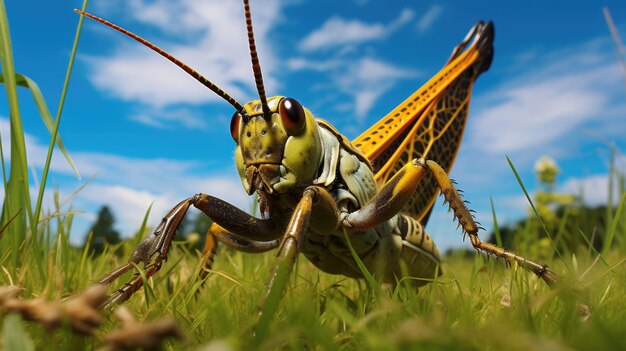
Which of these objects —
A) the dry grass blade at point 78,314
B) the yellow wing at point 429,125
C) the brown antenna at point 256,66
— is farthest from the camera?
the yellow wing at point 429,125

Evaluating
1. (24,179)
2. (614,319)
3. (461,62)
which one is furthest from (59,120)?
(461,62)

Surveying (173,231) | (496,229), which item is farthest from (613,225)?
(173,231)

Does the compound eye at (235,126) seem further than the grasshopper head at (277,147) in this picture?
Yes

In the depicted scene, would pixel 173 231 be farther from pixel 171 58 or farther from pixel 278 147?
pixel 171 58

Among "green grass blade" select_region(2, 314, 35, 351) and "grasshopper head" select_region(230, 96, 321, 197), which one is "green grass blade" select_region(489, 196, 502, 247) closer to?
"grasshopper head" select_region(230, 96, 321, 197)

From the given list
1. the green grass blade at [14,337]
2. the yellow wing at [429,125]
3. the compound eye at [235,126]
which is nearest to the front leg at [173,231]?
the compound eye at [235,126]

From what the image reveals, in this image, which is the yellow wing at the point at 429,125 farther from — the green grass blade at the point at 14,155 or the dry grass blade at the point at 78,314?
the dry grass blade at the point at 78,314
